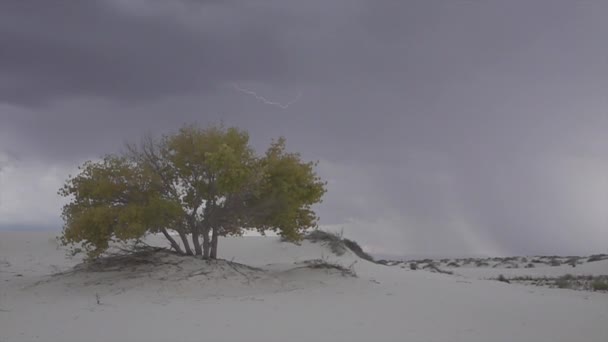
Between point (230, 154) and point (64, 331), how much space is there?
7.11 metres

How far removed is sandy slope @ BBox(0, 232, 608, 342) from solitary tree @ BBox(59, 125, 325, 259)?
146 cm

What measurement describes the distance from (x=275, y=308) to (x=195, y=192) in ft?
21.1

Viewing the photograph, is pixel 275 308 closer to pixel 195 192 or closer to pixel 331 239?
pixel 195 192

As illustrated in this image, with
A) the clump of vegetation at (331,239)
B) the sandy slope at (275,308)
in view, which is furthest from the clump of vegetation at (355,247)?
the sandy slope at (275,308)

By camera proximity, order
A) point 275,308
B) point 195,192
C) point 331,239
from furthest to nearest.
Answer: point 331,239 → point 195,192 → point 275,308

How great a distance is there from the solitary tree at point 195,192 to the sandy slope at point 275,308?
1462mm

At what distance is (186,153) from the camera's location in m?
16.6

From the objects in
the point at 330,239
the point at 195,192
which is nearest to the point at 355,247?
the point at 330,239

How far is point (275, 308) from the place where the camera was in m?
11.5

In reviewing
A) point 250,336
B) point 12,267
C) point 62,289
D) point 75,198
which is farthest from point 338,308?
point 12,267

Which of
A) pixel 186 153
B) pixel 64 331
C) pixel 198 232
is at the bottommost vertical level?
pixel 64 331

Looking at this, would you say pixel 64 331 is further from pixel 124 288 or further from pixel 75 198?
pixel 75 198

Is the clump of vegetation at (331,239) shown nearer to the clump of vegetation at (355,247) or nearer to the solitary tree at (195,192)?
the clump of vegetation at (355,247)

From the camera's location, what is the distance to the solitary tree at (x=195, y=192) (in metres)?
15.3
